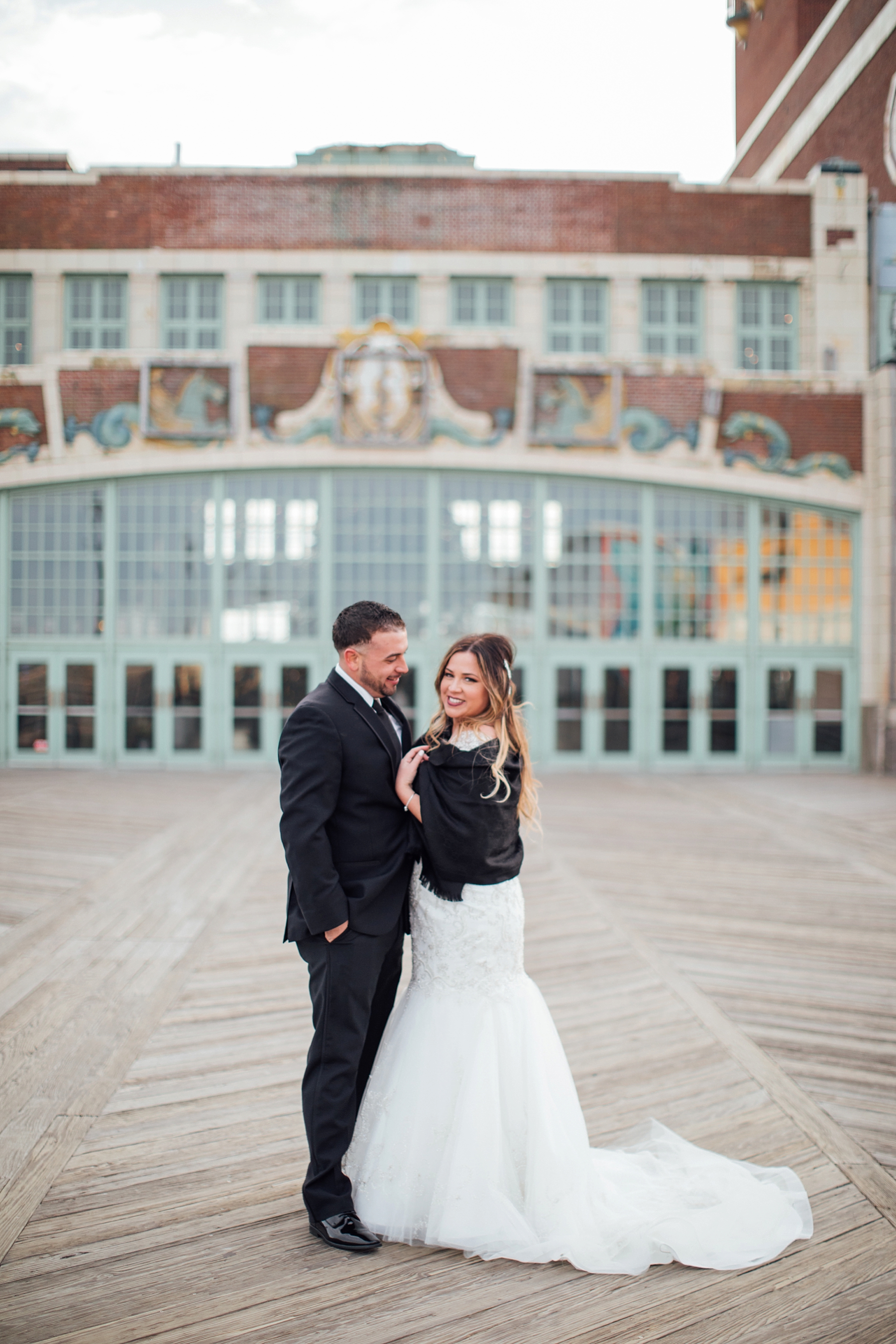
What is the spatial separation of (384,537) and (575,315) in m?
5.49

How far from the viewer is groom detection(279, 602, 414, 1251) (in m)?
2.68

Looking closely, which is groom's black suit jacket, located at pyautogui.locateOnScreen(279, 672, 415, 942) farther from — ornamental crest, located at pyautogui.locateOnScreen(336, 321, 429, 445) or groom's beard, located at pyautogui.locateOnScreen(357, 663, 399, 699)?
ornamental crest, located at pyautogui.locateOnScreen(336, 321, 429, 445)

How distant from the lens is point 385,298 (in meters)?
16.3

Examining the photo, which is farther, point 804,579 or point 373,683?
point 804,579

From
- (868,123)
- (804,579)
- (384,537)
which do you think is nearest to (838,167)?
(868,123)

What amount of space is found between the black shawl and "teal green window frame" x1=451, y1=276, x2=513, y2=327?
15.0 m

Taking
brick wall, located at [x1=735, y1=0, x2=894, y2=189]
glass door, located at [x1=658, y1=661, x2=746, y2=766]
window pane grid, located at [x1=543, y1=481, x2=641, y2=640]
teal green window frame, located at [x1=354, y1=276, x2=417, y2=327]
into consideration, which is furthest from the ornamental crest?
brick wall, located at [x1=735, y1=0, x2=894, y2=189]

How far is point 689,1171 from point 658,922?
338 centimetres

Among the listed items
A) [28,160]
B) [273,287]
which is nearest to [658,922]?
[273,287]

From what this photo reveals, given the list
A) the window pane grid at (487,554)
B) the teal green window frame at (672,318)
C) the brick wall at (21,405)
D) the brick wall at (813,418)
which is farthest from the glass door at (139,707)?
the brick wall at (813,418)

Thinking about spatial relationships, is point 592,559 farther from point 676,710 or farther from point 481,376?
point 481,376

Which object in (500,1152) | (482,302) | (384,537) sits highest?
(482,302)

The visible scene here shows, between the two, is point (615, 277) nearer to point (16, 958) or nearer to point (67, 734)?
point (67, 734)

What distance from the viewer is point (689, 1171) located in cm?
303
